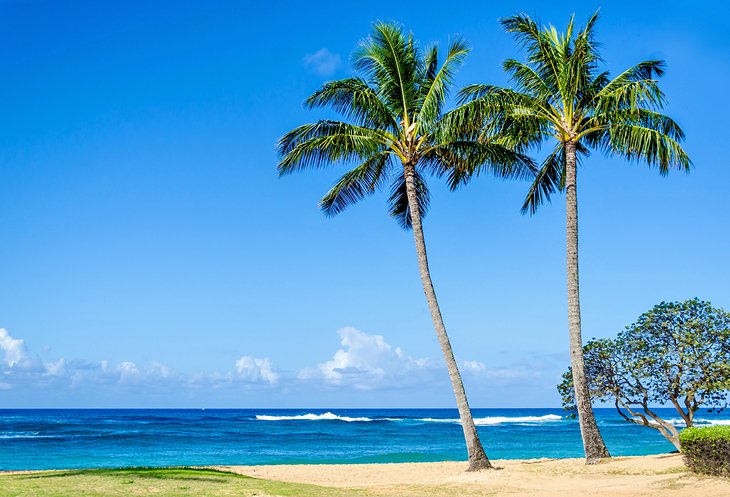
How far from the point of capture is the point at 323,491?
46.9 ft

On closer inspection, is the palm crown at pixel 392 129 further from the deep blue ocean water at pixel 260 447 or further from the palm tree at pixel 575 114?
the deep blue ocean water at pixel 260 447

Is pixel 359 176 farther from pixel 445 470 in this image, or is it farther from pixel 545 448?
pixel 545 448

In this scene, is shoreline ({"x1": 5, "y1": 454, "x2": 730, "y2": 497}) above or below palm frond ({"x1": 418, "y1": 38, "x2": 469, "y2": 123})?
below

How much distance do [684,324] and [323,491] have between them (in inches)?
416

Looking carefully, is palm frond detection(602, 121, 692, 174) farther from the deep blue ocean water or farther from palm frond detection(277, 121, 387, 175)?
the deep blue ocean water

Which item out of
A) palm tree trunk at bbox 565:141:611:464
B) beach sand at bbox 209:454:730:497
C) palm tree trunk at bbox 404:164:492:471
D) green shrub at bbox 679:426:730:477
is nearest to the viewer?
green shrub at bbox 679:426:730:477

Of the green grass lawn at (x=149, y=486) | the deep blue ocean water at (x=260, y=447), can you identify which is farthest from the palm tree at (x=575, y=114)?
the deep blue ocean water at (x=260, y=447)

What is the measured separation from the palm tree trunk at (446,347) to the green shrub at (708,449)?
5391 millimetres

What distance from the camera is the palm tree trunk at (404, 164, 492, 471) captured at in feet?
60.8

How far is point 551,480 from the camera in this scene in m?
16.2

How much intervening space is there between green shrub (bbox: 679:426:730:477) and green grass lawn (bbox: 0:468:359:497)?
21.9ft

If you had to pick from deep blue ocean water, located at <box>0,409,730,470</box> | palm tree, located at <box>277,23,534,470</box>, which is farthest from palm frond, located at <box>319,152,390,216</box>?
deep blue ocean water, located at <box>0,409,730,470</box>

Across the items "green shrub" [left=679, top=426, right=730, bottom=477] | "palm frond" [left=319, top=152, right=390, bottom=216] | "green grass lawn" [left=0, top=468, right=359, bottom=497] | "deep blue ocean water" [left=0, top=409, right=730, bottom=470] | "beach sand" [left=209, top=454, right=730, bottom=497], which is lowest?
"deep blue ocean water" [left=0, top=409, right=730, bottom=470]

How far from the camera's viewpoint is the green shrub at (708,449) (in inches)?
527
